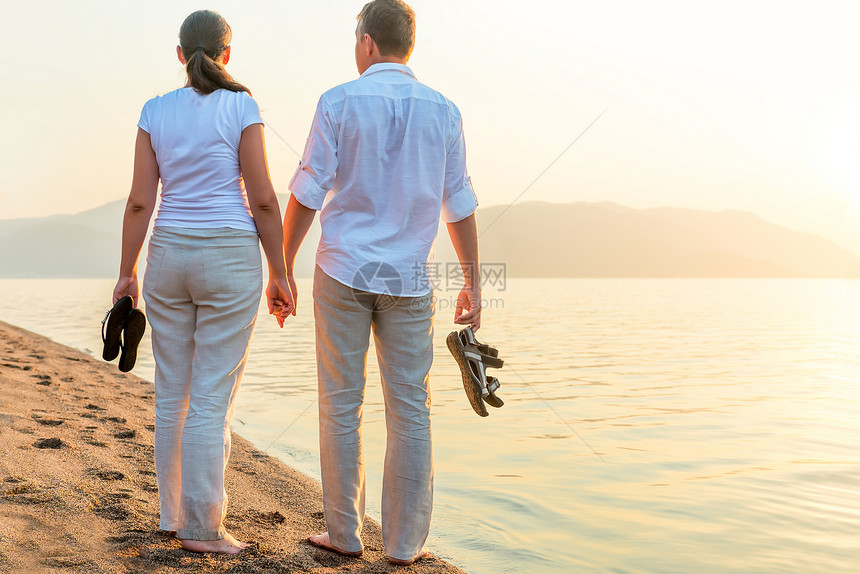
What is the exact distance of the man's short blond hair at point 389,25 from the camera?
238cm

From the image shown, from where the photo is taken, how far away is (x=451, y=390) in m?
7.92

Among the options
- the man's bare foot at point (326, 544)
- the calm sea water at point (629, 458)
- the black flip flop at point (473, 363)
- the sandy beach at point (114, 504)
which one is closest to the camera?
the sandy beach at point (114, 504)

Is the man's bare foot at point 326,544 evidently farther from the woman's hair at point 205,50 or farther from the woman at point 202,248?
the woman's hair at point 205,50

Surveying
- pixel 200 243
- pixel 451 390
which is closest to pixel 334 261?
pixel 200 243

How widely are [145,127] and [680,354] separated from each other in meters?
11.3

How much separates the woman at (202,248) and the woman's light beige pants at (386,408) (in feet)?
0.91

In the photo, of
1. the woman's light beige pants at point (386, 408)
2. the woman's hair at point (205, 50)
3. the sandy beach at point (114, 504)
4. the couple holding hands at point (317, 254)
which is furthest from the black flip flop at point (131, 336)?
the woman's hair at point (205, 50)

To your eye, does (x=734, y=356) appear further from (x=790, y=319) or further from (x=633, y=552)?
(x=790, y=319)

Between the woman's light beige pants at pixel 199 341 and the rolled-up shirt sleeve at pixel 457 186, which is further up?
the rolled-up shirt sleeve at pixel 457 186

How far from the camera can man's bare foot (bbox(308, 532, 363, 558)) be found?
2480mm

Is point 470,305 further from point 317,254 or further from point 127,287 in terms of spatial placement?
point 127,287

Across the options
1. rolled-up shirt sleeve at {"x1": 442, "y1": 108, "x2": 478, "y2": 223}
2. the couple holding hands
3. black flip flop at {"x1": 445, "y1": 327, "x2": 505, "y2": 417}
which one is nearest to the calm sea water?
black flip flop at {"x1": 445, "y1": 327, "x2": 505, "y2": 417}

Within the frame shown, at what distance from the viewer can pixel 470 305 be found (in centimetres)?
269

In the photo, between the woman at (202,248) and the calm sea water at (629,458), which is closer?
the woman at (202,248)
